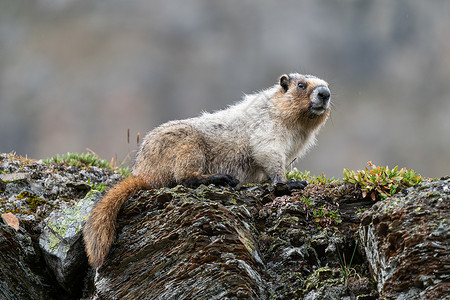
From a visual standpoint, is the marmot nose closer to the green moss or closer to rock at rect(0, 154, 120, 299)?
rock at rect(0, 154, 120, 299)

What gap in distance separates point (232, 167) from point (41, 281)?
4.21 meters

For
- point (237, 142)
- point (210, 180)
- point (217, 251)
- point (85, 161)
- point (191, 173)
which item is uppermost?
point (85, 161)

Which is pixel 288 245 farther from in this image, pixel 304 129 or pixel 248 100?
pixel 248 100

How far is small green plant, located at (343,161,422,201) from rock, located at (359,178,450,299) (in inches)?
44.8

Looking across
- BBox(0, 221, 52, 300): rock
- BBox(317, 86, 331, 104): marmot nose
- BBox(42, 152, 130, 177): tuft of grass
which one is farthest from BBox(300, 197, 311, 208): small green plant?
BBox(42, 152, 130, 177): tuft of grass

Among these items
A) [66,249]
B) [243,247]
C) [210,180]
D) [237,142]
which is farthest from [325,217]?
[66,249]

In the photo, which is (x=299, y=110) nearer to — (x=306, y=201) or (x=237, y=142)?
(x=237, y=142)

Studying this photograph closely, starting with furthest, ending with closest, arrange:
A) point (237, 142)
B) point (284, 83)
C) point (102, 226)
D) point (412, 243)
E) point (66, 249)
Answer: point (284, 83) → point (237, 142) → point (66, 249) → point (102, 226) → point (412, 243)

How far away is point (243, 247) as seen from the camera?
641 cm

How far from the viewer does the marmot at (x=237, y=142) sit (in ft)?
28.2

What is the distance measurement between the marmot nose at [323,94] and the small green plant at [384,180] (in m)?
2.72

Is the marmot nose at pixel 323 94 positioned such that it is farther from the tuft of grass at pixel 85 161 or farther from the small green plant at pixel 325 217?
the tuft of grass at pixel 85 161

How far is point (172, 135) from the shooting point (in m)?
8.98

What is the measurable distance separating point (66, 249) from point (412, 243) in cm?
513
